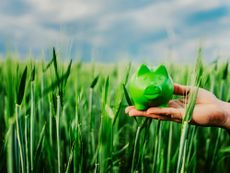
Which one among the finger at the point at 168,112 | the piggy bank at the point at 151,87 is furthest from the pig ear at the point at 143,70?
the finger at the point at 168,112

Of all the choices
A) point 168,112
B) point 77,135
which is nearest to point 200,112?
point 168,112

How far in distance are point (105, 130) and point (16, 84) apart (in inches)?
10.0

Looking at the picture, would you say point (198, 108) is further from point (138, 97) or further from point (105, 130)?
point (105, 130)

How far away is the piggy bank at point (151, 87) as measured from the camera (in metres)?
1.10

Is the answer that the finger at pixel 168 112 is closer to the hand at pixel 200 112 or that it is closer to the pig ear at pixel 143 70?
the hand at pixel 200 112

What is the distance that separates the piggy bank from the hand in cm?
2

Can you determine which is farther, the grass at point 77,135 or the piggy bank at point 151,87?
the piggy bank at point 151,87

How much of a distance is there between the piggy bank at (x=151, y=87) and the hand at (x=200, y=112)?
0.02 m

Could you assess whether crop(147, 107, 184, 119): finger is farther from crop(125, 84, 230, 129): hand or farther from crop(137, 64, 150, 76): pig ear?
crop(137, 64, 150, 76): pig ear

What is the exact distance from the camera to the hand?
111cm

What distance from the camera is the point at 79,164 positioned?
106 cm

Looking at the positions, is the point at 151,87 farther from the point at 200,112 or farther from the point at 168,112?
the point at 200,112

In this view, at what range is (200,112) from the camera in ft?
3.95

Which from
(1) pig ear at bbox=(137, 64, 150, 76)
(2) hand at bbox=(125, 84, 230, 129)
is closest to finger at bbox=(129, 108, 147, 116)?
(2) hand at bbox=(125, 84, 230, 129)
